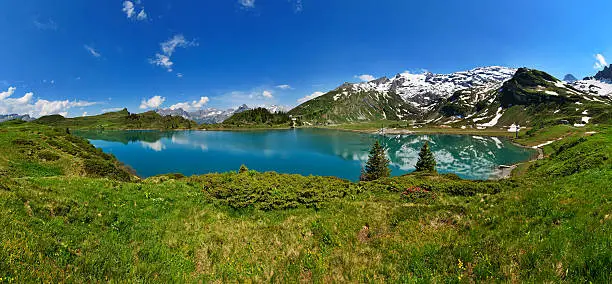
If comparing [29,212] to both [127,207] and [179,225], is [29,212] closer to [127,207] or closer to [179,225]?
[127,207]

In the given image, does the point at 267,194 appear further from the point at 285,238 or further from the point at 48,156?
the point at 48,156

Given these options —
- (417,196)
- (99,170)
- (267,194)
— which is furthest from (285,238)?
(99,170)

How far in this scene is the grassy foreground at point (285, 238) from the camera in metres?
6.21

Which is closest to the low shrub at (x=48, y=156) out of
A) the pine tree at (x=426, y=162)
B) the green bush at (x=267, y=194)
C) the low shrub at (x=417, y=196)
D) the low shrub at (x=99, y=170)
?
the low shrub at (x=99, y=170)

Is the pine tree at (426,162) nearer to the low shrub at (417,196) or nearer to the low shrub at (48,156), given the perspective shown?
the low shrub at (417,196)

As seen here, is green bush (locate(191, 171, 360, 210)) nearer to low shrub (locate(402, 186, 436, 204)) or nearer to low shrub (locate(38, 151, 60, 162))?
low shrub (locate(402, 186, 436, 204))

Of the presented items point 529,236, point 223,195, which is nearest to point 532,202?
point 529,236

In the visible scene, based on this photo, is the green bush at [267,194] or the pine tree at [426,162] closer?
the green bush at [267,194]

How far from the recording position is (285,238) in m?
11.2

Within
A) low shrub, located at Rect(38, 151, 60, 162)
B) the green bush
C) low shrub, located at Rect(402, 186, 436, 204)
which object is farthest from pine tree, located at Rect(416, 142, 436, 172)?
low shrub, located at Rect(38, 151, 60, 162)

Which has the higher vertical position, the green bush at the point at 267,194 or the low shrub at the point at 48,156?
the low shrub at the point at 48,156

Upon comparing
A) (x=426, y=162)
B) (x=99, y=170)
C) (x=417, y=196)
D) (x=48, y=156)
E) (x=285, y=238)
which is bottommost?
(x=426, y=162)

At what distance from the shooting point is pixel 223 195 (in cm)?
1833

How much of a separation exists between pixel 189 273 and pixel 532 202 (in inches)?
576
